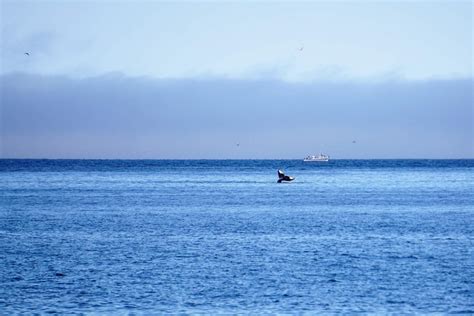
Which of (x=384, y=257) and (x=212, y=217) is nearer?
(x=384, y=257)

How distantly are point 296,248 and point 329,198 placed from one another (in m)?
37.4

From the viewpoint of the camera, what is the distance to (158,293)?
28.6 meters

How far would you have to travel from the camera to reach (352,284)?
30031mm

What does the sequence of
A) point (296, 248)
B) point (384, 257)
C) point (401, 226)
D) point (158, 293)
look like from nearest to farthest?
point (158, 293) < point (384, 257) < point (296, 248) < point (401, 226)

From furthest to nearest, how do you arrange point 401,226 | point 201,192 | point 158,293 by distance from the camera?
1. point 201,192
2. point 401,226
3. point 158,293

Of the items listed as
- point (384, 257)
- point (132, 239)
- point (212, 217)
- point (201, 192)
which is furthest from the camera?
point (201, 192)

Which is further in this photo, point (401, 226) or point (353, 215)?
point (353, 215)

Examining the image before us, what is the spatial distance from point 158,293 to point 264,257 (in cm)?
881

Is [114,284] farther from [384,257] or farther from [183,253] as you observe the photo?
[384,257]

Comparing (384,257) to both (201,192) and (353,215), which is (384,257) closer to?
(353,215)

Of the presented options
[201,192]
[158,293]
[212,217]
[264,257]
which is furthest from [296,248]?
[201,192]

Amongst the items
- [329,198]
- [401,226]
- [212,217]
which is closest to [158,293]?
[401,226]

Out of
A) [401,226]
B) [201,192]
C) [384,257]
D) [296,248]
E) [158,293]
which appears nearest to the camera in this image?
[158,293]

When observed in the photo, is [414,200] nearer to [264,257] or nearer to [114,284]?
[264,257]
